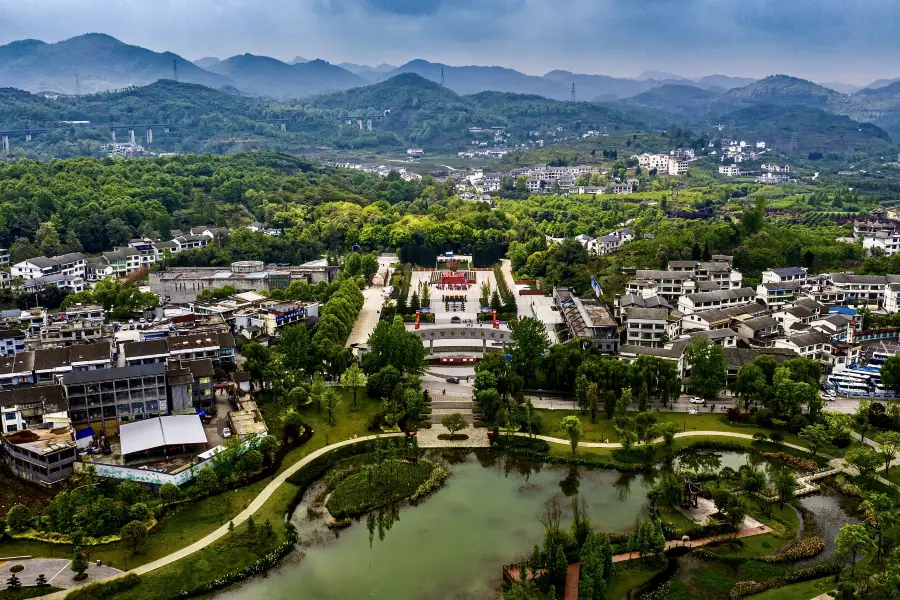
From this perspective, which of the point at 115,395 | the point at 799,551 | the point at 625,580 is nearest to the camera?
the point at 625,580

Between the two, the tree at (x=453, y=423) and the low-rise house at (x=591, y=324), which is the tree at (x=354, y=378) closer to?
the tree at (x=453, y=423)

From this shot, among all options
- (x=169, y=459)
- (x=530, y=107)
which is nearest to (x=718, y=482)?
(x=169, y=459)

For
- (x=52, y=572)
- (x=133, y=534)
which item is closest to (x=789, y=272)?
(x=133, y=534)

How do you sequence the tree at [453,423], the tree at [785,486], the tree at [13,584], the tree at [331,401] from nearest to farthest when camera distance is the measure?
the tree at [13,584]
the tree at [785,486]
the tree at [453,423]
the tree at [331,401]

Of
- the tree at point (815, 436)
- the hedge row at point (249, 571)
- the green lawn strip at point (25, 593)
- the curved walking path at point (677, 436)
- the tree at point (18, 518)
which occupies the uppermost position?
the tree at point (815, 436)

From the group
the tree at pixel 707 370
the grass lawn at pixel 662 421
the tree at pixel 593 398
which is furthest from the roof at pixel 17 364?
the tree at pixel 707 370

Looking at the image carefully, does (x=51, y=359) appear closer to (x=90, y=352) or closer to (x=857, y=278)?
(x=90, y=352)
